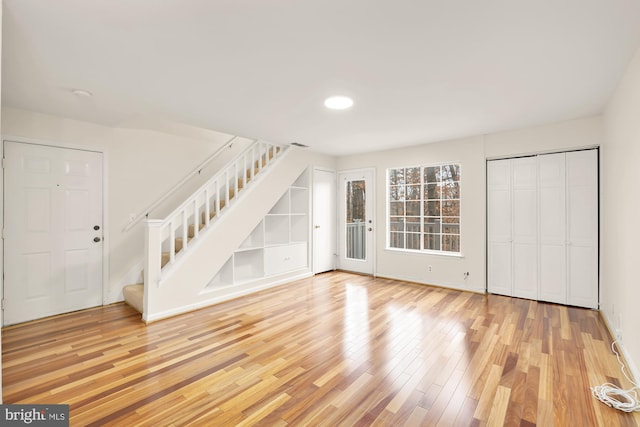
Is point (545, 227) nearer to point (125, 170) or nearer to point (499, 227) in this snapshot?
point (499, 227)

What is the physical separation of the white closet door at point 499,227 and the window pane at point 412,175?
1.10 m

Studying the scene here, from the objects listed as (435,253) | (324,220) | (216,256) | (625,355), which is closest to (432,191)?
(435,253)

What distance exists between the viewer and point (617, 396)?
2.06 m

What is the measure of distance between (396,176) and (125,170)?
4296 millimetres

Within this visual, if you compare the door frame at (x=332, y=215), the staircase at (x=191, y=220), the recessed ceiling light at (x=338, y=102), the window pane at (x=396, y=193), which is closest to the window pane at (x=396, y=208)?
the window pane at (x=396, y=193)

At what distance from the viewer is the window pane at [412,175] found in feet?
17.3

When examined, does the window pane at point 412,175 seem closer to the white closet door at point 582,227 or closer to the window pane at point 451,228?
the window pane at point 451,228

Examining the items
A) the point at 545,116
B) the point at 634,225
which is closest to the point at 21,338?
the point at 634,225

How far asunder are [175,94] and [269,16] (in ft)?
5.23

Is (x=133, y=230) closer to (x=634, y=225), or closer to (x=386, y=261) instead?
(x=386, y=261)

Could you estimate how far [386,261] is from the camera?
556 cm

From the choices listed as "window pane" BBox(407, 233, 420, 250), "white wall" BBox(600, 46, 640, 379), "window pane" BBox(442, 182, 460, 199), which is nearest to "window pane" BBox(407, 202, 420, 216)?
"window pane" BBox(407, 233, 420, 250)

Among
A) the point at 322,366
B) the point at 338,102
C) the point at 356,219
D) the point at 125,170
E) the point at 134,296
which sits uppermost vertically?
the point at 338,102

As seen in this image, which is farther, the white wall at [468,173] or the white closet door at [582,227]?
the white wall at [468,173]
